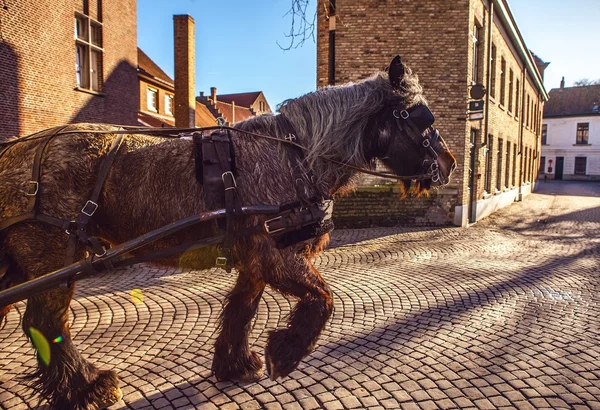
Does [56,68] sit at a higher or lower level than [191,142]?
higher

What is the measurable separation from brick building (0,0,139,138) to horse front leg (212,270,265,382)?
12.0 meters

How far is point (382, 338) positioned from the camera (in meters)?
4.00

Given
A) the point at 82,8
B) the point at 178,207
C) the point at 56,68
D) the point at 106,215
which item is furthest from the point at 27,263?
the point at 82,8

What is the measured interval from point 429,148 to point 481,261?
535cm

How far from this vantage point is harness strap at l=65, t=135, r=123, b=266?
2.56 metres

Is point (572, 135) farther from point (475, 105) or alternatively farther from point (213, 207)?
point (213, 207)

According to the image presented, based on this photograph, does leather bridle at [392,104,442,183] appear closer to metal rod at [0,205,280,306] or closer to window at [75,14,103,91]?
metal rod at [0,205,280,306]

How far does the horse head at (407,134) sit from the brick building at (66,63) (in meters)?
12.6

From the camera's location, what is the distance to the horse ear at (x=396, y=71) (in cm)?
285

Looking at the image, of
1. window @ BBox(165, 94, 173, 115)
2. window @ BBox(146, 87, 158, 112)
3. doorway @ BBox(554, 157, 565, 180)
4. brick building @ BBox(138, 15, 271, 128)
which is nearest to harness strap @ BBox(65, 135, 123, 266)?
brick building @ BBox(138, 15, 271, 128)

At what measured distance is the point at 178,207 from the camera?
2.65m

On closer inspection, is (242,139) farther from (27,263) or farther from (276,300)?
(276,300)

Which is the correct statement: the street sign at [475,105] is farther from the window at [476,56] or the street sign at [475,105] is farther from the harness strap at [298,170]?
the harness strap at [298,170]

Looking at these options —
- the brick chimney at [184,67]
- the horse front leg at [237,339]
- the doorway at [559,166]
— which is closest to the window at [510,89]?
the brick chimney at [184,67]
